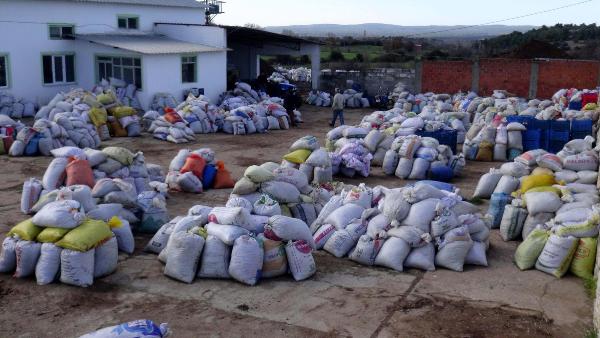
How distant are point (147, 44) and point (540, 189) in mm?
15551

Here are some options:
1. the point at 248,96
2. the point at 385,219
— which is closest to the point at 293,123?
the point at 248,96

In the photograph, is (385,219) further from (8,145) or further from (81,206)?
(8,145)

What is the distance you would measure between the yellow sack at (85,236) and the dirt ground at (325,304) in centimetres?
42

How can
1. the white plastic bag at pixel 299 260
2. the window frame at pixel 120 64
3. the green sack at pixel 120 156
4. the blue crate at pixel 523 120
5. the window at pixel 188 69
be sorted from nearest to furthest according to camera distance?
the white plastic bag at pixel 299 260 < the green sack at pixel 120 156 < the blue crate at pixel 523 120 < the window frame at pixel 120 64 < the window at pixel 188 69

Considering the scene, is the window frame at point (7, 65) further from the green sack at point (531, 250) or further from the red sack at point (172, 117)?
the green sack at point (531, 250)

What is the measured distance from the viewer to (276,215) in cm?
684

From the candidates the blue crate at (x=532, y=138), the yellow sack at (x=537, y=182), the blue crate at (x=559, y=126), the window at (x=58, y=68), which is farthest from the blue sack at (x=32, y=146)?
the blue crate at (x=559, y=126)

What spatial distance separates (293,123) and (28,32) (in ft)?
28.4

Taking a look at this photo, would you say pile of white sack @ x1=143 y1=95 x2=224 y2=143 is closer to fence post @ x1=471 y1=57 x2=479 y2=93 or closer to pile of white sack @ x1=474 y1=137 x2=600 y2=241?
pile of white sack @ x1=474 y1=137 x2=600 y2=241

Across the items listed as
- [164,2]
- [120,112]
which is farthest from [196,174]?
[164,2]

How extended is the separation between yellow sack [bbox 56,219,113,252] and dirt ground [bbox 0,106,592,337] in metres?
0.42

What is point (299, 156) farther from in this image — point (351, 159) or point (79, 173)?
point (79, 173)

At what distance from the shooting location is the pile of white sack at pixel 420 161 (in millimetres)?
11547

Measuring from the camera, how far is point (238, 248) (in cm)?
632
